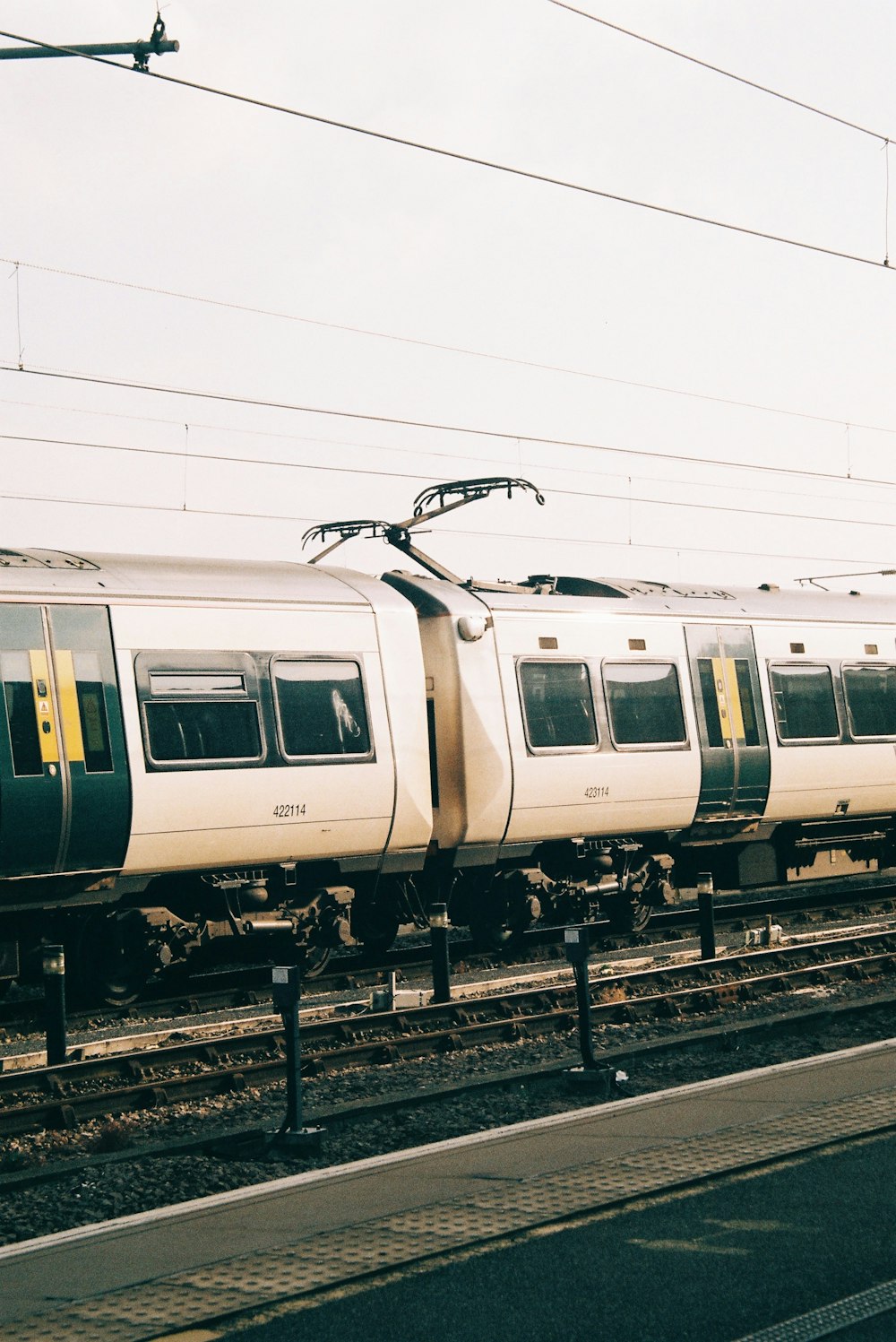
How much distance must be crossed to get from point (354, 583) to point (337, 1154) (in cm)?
708

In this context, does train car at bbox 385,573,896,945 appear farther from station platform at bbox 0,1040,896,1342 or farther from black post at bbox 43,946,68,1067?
station platform at bbox 0,1040,896,1342

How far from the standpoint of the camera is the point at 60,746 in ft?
39.3

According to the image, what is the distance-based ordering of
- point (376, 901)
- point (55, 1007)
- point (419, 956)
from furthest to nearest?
point (419, 956) → point (376, 901) → point (55, 1007)

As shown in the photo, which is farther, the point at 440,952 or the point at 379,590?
the point at 379,590

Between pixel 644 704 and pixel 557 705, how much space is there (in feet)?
4.15

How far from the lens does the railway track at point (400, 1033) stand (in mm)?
9758

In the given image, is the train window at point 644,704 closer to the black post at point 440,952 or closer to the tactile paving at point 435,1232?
the black post at point 440,952

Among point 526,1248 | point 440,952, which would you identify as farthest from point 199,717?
point 526,1248

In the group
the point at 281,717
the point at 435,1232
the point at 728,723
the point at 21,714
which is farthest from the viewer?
the point at 728,723

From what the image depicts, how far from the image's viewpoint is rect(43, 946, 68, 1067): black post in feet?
33.8

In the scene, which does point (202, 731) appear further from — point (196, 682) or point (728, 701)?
point (728, 701)

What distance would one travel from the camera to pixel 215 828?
12.9m

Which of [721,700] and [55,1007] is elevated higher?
[721,700]

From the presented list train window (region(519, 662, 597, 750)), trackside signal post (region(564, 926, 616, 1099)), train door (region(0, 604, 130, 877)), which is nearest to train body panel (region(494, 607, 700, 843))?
train window (region(519, 662, 597, 750))
